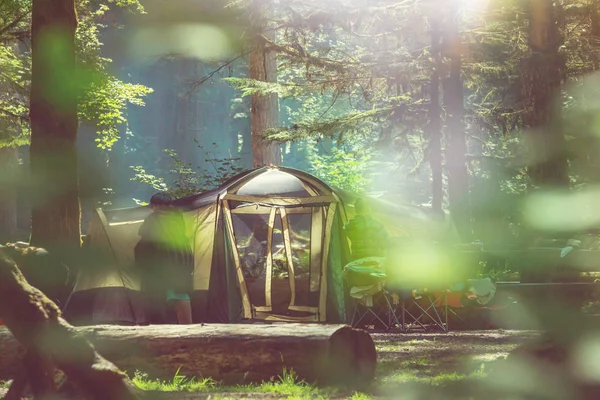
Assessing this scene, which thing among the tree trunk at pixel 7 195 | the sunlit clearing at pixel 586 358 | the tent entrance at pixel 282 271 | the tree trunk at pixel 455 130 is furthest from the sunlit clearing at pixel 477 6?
the tree trunk at pixel 7 195

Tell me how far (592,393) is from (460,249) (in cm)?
646

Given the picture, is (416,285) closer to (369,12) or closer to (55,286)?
(55,286)

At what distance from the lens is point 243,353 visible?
22.4 ft

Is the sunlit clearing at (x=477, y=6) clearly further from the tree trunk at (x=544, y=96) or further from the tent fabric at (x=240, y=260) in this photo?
the tent fabric at (x=240, y=260)

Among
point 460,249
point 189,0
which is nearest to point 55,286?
point 460,249

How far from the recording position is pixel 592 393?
19.1ft

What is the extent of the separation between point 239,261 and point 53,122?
3.63m

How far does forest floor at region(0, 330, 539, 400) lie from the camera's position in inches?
251

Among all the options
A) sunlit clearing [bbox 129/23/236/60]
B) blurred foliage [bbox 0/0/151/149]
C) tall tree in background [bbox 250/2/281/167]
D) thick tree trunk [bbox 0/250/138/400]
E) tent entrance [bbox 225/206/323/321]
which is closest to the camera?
thick tree trunk [bbox 0/250/138/400]

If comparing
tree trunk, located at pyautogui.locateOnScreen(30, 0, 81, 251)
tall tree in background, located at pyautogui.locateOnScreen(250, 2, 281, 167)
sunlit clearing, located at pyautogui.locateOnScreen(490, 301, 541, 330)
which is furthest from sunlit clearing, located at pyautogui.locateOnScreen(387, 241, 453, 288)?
tall tree in background, located at pyautogui.locateOnScreen(250, 2, 281, 167)

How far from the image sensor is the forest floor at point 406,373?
6383 millimetres

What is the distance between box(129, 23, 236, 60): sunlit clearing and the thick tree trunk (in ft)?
93.8

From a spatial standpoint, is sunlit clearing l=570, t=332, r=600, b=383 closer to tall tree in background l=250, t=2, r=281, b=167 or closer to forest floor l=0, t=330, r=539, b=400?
forest floor l=0, t=330, r=539, b=400

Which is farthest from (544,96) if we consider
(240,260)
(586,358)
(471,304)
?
(586,358)
